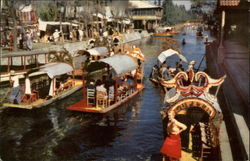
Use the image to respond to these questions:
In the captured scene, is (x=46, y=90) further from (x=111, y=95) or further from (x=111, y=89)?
(x=111, y=89)

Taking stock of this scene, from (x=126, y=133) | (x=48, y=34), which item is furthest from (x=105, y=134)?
(x=48, y=34)

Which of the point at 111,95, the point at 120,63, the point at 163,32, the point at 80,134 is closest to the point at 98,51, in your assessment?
the point at 120,63

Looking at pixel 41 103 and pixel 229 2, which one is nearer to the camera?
pixel 41 103

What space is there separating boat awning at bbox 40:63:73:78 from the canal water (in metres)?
2.46

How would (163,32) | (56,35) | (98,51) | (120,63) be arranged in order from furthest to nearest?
1. (163,32)
2. (56,35)
3. (98,51)
4. (120,63)

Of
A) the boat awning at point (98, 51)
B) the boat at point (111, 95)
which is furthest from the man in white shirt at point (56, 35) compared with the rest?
the boat at point (111, 95)

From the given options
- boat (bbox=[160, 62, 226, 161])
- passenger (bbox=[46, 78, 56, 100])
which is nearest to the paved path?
boat (bbox=[160, 62, 226, 161])

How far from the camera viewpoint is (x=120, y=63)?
19891mm

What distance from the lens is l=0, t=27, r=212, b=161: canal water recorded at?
13906 millimetres

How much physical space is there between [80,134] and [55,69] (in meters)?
6.29

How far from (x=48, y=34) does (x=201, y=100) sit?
140 ft

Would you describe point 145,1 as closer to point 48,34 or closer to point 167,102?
point 48,34

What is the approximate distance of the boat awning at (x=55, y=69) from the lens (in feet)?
65.0

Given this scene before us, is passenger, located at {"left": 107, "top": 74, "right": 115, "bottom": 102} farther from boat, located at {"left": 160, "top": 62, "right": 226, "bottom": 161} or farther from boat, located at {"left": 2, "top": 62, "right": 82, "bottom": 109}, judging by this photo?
boat, located at {"left": 160, "top": 62, "right": 226, "bottom": 161}
